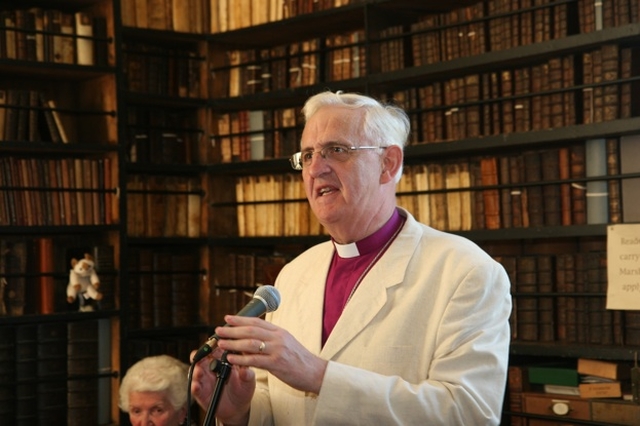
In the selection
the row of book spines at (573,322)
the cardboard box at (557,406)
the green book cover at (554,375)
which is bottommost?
the cardboard box at (557,406)

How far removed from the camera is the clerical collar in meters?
2.57

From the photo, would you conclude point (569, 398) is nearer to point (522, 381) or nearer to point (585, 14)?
point (522, 381)

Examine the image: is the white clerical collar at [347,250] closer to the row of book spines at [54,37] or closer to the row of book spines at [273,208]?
the row of book spines at [273,208]

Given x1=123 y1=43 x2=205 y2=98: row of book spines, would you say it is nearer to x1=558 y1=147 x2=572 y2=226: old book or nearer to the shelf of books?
the shelf of books

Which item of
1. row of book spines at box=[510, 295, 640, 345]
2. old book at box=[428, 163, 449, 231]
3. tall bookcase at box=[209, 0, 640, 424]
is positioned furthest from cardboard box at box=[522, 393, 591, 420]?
old book at box=[428, 163, 449, 231]

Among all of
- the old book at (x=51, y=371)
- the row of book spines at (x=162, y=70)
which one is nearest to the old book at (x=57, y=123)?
the row of book spines at (x=162, y=70)

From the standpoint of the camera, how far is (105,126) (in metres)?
4.66

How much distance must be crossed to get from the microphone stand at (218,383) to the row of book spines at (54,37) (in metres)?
2.76

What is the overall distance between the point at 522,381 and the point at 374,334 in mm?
1739

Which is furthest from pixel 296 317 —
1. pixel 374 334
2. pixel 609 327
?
pixel 609 327

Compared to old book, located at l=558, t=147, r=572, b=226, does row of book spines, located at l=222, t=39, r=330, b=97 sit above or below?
above

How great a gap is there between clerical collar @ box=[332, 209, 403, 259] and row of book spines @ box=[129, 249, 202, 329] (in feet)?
7.78

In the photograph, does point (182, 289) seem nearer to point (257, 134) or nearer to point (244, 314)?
point (257, 134)

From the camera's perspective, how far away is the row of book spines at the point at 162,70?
485 cm
